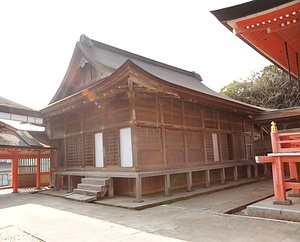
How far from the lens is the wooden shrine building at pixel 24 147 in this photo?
1177 centimetres

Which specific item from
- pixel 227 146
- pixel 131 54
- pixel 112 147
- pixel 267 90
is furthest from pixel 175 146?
pixel 267 90

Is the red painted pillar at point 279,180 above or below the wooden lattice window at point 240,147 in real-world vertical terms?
below

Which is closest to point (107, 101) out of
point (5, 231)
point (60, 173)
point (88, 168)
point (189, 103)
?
point (88, 168)

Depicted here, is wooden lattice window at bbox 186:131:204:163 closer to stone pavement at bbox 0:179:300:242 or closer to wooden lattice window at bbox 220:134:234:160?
wooden lattice window at bbox 220:134:234:160

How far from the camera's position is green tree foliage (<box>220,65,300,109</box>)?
24906 millimetres

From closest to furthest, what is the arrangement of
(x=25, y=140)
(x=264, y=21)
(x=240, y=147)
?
1. (x=264, y=21)
2. (x=25, y=140)
3. (x=240, y=147)

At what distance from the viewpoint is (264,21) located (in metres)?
4.55

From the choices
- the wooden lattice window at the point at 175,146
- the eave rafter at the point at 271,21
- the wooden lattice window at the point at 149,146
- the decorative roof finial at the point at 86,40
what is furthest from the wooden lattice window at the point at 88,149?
the eave rafter at the point at 271,21

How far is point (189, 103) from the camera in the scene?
36.2 ft

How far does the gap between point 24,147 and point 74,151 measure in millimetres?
2349

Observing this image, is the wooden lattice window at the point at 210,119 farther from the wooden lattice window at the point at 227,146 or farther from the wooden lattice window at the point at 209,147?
the wooden lattice window at the point at 227,146

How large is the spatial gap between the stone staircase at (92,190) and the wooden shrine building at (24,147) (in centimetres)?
407

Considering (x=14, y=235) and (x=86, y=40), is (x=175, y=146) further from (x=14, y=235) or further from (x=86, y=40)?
(x=86, y=40)

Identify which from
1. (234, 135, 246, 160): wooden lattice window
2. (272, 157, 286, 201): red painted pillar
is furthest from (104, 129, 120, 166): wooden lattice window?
(234, 135, 246, 160): wooden lattice window
